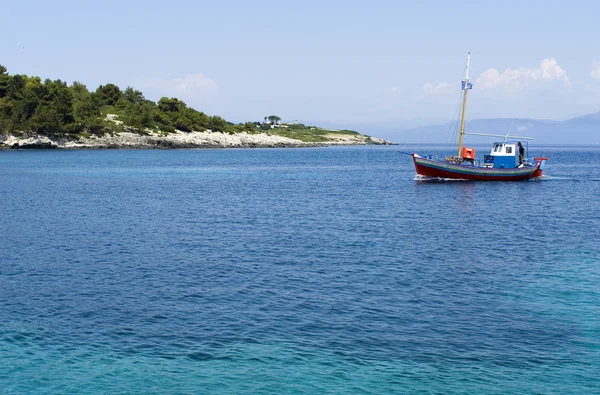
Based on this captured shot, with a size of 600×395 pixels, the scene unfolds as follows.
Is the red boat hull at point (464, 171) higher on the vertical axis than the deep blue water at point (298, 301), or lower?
higher

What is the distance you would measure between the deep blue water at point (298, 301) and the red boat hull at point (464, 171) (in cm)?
3319

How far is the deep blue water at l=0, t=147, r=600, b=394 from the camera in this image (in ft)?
60.6

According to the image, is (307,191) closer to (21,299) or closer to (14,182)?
(14,182)

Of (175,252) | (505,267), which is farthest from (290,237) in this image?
(505,267)

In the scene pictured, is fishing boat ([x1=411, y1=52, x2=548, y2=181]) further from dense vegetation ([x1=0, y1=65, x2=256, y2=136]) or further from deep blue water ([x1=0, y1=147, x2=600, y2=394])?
dense vegetation ([x1=0, y1=65, x2=256, y2=136])

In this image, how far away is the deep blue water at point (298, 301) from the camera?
60.6 feet

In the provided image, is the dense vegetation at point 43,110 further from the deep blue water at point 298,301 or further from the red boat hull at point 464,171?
the deep blue water at point 298,301

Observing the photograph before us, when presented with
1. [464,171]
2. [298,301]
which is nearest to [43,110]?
[464,171]

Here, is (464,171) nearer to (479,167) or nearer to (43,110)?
(479,167)

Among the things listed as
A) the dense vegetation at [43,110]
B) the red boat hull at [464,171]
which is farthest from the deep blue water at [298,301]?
the dense vegetation at [43,110]

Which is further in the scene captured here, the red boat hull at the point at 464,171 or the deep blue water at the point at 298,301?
the red boat hull at the point at 464,171

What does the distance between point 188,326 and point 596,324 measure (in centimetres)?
1553

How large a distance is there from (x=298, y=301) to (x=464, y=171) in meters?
67.2

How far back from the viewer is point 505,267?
3284 centimetres
